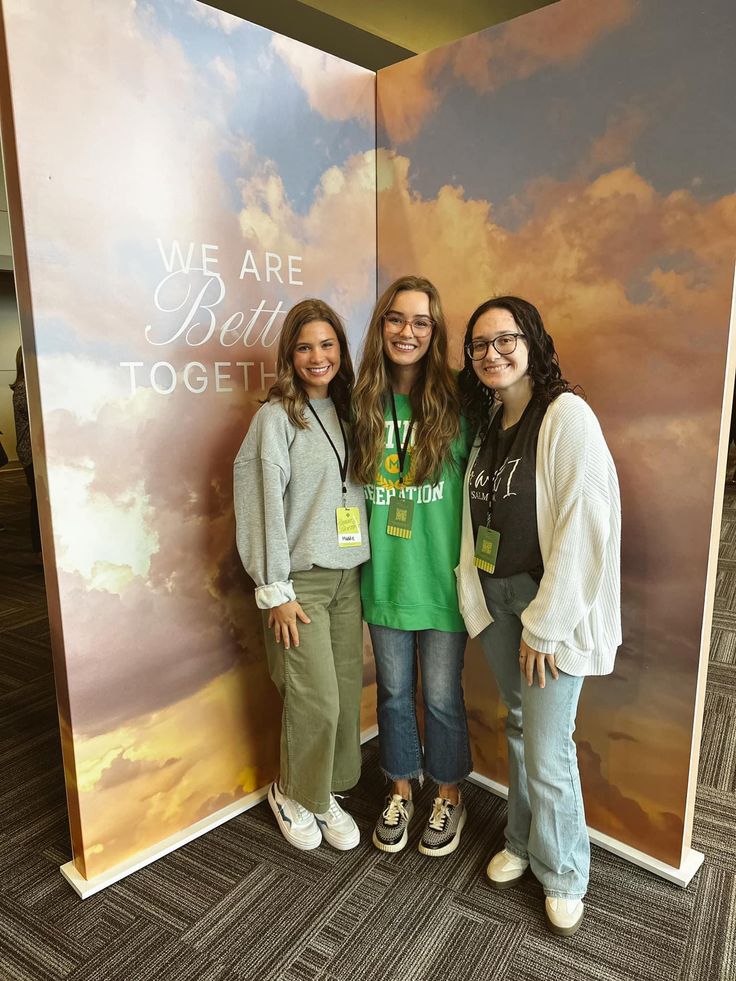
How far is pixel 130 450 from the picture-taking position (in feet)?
6.65

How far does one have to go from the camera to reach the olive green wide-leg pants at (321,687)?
2.13 meters

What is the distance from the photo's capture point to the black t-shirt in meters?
1.79

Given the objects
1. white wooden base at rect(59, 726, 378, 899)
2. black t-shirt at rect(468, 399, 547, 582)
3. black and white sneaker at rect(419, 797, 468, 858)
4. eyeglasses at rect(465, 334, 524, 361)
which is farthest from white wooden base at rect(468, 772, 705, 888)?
eyeglasses at rect(465, 334, 524, 361)

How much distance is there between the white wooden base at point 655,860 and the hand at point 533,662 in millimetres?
815

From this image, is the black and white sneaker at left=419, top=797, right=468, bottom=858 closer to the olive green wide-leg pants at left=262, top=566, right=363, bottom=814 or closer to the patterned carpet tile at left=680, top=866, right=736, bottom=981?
the olive green wide-leg pants at left=262, top=566, right=363, bottom=814

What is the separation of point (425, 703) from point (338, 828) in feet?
1.59

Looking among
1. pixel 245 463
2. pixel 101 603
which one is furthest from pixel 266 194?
pixel 101 603

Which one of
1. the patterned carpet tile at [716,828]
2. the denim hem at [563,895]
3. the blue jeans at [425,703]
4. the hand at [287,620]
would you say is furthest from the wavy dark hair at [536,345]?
the patterned carpet tile at [716,828]

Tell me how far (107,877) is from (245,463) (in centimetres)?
129

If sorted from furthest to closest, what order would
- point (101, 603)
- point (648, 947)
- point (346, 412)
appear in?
point (346, 412), point (101, 603), point (648, 947)

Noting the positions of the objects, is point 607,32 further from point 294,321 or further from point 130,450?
point 130,450

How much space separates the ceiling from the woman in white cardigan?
10.2 feet

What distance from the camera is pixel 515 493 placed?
1804mm

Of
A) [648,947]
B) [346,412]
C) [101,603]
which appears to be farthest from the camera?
[346,412]
